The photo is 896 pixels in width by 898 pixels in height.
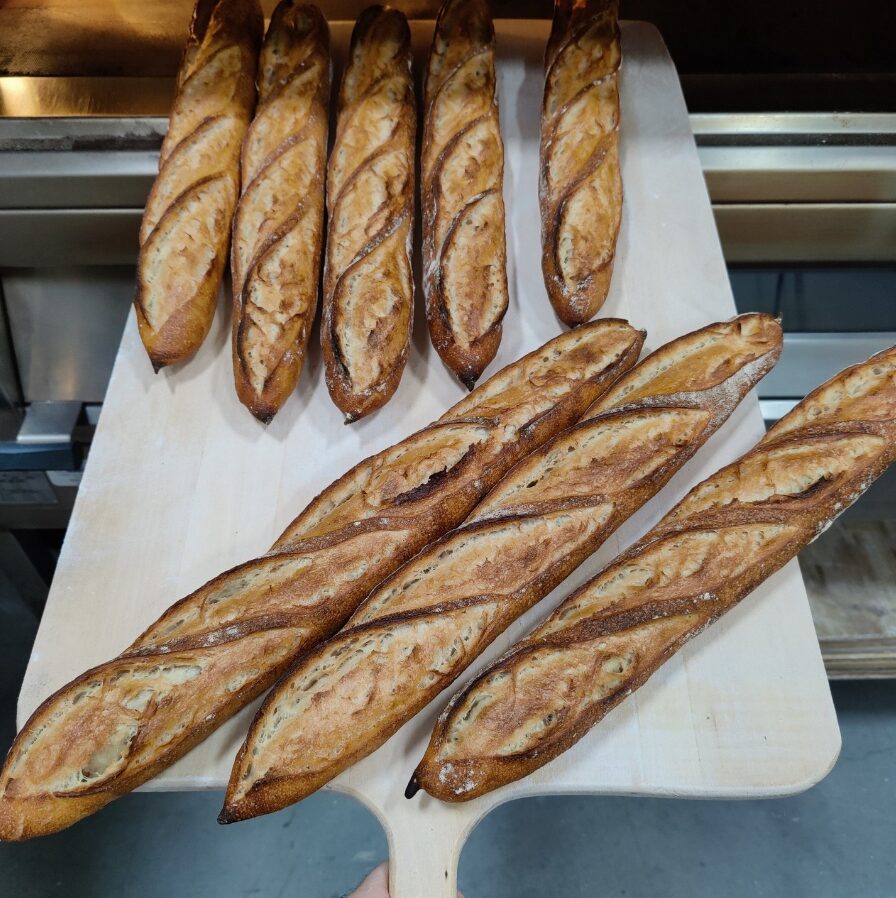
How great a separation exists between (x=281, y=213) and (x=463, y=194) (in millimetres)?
417

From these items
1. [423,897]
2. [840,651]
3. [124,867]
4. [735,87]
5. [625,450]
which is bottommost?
[124,867]

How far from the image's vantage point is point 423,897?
136 centimetres

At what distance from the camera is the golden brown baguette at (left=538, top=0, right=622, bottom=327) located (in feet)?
6.21

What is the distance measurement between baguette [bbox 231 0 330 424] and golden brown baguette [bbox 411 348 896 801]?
77 centimetres

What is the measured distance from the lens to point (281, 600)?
1.46 m

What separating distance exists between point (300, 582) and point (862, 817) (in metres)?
1.95

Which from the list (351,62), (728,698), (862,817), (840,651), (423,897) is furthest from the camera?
(862,817)

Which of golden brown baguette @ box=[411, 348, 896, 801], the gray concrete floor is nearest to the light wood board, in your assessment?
golden brown baguette @ box=[411, 348, 896, 801]

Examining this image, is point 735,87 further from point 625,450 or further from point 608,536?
point 608,536

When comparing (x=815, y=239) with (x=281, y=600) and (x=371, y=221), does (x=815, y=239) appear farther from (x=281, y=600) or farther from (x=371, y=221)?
(x=281, y=600)

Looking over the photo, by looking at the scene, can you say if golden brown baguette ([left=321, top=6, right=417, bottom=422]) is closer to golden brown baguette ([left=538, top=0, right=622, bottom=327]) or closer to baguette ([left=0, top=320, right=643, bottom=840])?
baguette ([left=0, top=320, right=643, bottom=840])

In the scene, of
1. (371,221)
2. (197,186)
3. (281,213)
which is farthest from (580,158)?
(197,186)

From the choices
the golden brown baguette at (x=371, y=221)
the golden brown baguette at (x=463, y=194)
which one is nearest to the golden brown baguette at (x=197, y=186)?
the golden brown baguette at (x=371, y=221)

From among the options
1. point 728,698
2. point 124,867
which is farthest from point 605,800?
point 124,867
